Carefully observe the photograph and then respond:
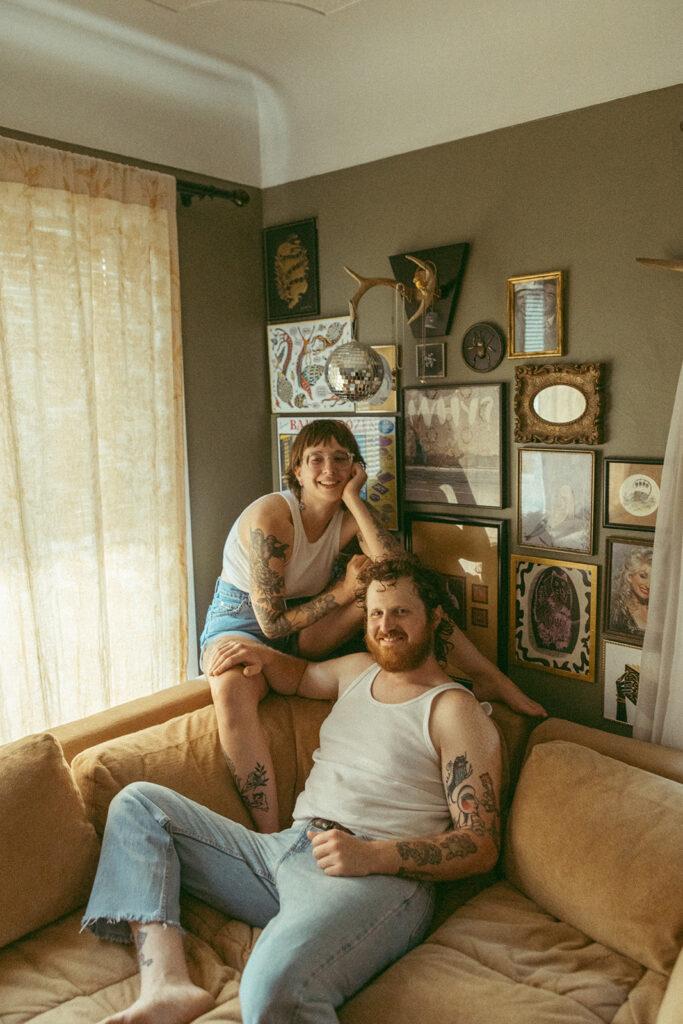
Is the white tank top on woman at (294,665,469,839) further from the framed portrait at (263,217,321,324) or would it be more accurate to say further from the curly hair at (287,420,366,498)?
the framed portrait at (263,217,321,324)

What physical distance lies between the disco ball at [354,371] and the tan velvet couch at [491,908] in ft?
3.96

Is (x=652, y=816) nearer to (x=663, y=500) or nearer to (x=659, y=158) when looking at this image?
(x=663, y=500)

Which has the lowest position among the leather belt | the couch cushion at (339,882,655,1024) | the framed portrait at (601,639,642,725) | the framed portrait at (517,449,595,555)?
the couch cushion at (339,882,655,1024)

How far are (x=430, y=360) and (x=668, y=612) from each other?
3.77 feet

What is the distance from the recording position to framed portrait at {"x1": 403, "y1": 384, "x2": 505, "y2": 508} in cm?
251

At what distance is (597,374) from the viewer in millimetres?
2232

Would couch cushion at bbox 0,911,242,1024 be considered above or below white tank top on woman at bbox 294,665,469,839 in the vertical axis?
below

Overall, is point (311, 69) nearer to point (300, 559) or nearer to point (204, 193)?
point (204, 193)

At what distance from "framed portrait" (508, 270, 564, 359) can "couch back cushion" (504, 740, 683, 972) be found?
1.17 metres

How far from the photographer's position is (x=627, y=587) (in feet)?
7.38

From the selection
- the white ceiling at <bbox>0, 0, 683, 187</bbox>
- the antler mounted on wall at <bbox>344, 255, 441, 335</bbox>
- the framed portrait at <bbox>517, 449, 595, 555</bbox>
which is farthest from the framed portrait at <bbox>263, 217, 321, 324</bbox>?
the framed portrait at <bbox>517, 449, 595, 555</bbox>

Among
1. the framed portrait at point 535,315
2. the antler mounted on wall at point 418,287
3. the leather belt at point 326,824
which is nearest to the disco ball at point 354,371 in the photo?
the antler mounted on wall at point 418,287

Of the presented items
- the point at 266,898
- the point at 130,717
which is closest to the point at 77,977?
the point at 266,898

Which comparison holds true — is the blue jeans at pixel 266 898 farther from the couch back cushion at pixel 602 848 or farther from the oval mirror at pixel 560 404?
the oval mirror at pixel 560 404
